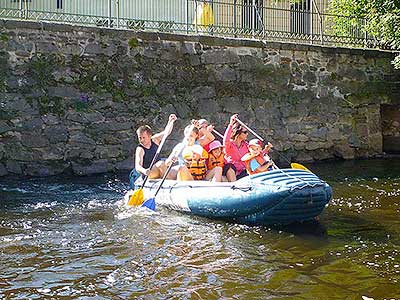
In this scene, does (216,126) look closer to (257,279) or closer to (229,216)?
(229,216)

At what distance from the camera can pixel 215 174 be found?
8211 mm

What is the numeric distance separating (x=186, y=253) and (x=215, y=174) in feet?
7.40

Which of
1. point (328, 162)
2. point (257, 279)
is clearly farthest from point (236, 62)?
point (257, 279)

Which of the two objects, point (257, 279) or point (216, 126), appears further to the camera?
point (216, 126)

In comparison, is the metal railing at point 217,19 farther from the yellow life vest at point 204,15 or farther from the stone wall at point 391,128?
the stone wall at point 391,128

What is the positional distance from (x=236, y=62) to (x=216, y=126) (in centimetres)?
152

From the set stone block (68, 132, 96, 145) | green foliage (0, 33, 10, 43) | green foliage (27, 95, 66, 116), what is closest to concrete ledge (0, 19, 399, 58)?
green foliage (0, 33, 10, 43)

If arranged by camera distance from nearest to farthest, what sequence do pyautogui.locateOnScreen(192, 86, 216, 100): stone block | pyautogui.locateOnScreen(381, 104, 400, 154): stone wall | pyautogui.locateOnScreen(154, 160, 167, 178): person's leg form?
pyautogui.locateOnScreen(154, 160, 167, 178): person's leg
pyautogui.locateOnScreen(192, 86, 216, 100): stone block
pyautogui.locateOnScreen(381, 104, 400, 154): stone wall

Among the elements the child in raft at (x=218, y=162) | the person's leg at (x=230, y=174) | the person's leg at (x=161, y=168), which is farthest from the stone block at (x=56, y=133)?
the person's leg at (x=230, y=174)

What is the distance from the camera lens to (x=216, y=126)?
12828 mm

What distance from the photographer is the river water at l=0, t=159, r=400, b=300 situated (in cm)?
500

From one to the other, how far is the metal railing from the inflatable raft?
6361 mm

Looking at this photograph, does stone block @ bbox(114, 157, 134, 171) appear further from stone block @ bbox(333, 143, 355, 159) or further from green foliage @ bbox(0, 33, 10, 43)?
stone block @ bbox(333, 143, 355, 159)

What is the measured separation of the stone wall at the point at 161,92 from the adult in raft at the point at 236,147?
144 inches
